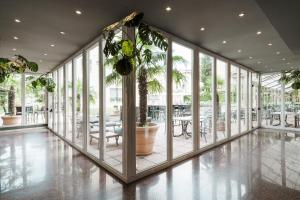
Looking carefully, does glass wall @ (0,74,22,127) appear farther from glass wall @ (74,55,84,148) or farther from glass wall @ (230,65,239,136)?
glass wall @ (230,65,239,136)

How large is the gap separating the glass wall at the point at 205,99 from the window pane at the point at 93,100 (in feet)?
9.90

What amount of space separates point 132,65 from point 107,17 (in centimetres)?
121

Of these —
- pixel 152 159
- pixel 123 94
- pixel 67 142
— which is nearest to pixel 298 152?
pixel 152 159

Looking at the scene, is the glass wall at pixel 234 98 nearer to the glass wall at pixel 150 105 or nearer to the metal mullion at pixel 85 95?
the glass wall at pixel 150 105

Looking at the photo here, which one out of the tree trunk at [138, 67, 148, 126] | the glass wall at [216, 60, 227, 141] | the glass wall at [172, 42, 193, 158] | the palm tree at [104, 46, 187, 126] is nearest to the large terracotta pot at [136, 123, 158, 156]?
the palm tree at [104, 46, 187, 126]

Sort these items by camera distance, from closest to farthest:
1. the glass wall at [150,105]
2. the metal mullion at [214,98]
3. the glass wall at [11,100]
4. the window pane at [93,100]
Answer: the glass wall at [150,105]
the window pane at [93,100]
the metal mullion at [214,98]
the glass wall at [11,100]

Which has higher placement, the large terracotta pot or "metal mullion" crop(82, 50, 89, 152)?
"metal mullion" crop(82, 50, 89, 152)

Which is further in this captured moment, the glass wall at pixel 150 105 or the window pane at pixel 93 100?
the window pane at pixel 93 100

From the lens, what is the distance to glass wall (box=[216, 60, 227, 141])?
6.75m

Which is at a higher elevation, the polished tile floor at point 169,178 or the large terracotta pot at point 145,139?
the large terracotta pot at point 145,139

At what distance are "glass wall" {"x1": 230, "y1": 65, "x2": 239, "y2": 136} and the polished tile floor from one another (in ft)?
6.81

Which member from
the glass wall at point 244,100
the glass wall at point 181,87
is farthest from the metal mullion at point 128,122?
the glass wall at point 244,100

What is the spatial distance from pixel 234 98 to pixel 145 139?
4.88 meters

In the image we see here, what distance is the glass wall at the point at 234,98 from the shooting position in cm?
764
